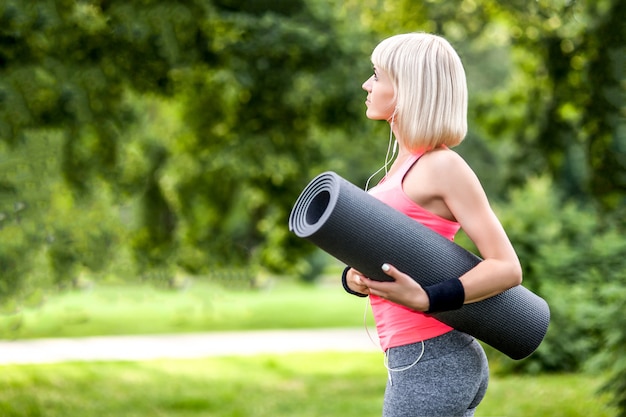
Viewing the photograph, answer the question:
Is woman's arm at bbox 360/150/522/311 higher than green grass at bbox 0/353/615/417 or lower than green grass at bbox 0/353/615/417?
higher

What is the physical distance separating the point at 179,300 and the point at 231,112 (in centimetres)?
212

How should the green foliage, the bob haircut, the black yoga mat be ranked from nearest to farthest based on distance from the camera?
the black yoga mat
the bob haircut
the green foliage

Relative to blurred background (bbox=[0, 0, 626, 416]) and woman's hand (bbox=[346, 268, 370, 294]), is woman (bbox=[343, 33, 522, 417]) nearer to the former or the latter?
woman's hand (bbox=[346, 268, 370, 294])

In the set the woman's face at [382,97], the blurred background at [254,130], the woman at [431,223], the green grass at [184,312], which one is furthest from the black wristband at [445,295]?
the green grass at [184,312]

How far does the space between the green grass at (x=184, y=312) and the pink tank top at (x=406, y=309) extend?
20.4 feet

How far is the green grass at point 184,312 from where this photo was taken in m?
9.63

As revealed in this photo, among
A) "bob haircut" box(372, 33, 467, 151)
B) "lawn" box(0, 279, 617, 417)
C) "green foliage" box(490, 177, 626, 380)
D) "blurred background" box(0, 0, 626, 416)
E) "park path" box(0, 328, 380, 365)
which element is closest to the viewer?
"bob haircut" box(372, 33, 467, 151)

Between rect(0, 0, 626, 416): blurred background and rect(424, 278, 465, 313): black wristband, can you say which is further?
rect(0, 0, 626, 416): blurred background

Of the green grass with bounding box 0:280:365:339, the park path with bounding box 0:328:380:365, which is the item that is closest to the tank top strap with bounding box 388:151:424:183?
the green grass with bounding box 0:280:365:339

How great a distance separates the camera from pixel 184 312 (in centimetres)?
986

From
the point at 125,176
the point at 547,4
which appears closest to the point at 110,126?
the point at 125,176

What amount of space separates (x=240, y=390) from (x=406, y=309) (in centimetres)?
716

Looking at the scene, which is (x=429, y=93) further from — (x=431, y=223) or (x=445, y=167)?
(x=431, y=223)

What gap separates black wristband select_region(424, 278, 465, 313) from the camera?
2211 mm
